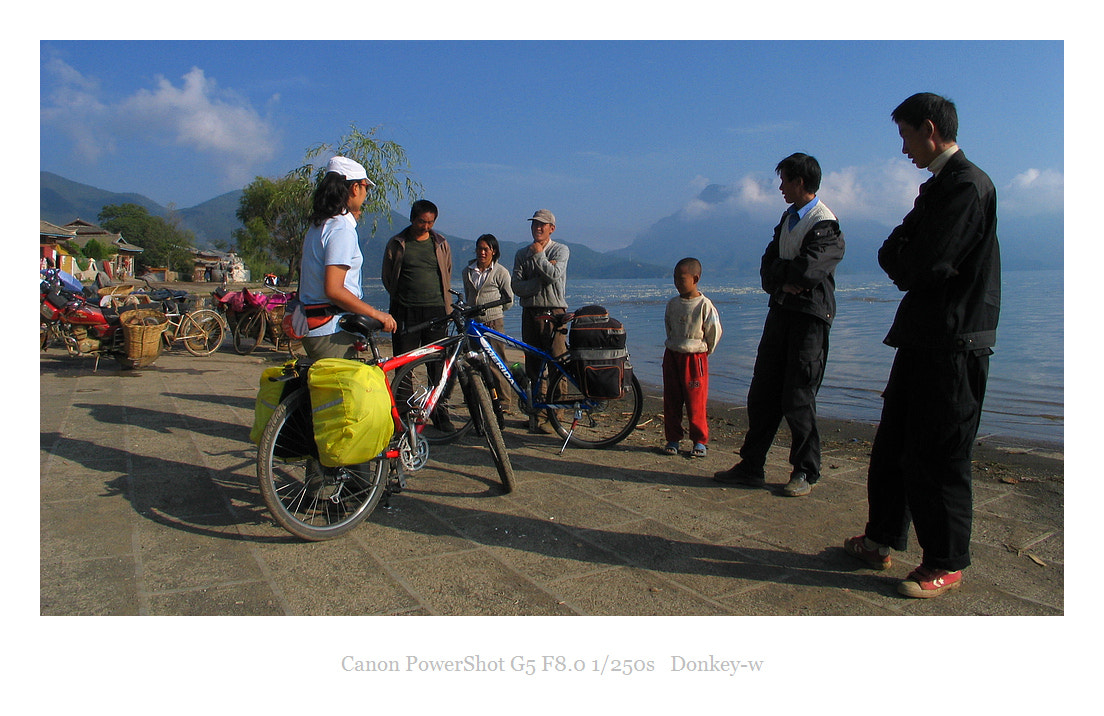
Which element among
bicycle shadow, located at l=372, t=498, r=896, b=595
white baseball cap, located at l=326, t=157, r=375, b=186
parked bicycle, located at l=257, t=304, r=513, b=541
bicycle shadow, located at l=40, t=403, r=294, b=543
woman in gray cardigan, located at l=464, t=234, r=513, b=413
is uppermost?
white baseball cap, located at l=326, t=157, r=375, b=186

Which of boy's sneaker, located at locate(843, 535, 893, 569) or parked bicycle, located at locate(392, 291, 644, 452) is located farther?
parked bicycle, located at locate(392, 291, 644, 452)

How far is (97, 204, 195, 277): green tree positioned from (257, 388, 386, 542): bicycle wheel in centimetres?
9781

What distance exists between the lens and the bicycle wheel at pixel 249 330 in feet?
37.6

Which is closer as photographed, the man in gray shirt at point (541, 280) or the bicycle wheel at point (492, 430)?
the bicycle wheel at point (492, 430)

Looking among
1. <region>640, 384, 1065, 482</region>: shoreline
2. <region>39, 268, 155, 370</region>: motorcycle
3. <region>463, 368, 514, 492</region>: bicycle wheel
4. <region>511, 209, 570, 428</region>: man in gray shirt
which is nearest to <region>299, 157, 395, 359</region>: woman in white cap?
<region>463, 368, 514, 492</region>: bicycle wheel

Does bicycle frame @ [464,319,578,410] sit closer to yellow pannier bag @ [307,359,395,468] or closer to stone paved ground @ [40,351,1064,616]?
stone paved ground @ [40,351,1064,616]

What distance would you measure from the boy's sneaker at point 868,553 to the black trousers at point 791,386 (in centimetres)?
96

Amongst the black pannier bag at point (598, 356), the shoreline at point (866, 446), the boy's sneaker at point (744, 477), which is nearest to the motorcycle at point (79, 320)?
the black pannier bag at point (598, 356)

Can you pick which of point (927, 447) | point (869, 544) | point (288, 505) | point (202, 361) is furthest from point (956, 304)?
point (202, 361)

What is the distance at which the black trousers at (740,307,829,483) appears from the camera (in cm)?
414

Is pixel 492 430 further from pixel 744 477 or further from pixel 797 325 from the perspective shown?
pixel 797 325

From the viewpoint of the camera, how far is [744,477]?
4434mm

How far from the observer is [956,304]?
2807mm

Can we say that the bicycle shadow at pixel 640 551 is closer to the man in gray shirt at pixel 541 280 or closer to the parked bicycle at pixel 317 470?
the parked bicycle at pixel 317 470
